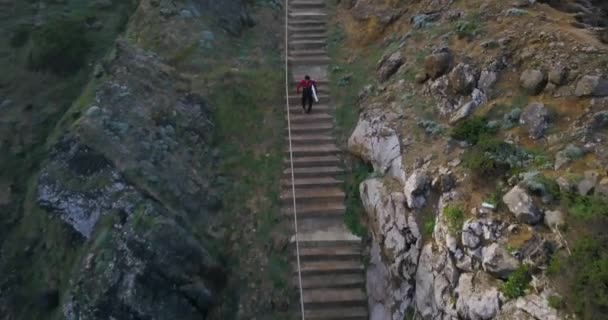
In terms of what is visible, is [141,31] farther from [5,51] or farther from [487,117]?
[487,117]

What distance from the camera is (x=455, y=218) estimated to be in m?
9.85

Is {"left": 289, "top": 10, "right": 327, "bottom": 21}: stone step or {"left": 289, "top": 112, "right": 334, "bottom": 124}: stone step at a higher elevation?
{"left": 289, "top": 10, "right": 327, "bottom": 21}: stone step

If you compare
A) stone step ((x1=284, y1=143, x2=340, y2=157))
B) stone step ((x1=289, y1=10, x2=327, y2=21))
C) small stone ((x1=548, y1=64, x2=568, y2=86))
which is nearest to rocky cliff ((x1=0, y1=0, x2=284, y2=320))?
stone step ((x1=284, y1=143, x2=340, y2=157))

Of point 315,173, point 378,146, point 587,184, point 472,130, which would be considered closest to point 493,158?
point 472,130

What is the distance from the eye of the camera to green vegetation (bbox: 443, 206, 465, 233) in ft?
31.9

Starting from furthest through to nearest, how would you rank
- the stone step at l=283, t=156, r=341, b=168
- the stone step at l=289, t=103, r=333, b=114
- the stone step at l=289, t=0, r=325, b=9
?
the stone step at l=289, t=0, r=325, b=9, the stone step at l=289, t=103, r=333, b=114, the stone step at l=283, t=156, r=341, b=168

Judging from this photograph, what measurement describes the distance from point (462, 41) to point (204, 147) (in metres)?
7.91

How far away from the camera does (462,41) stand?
13656mm

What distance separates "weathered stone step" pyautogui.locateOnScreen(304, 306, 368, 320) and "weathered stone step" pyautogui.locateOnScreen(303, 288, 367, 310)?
0.11m

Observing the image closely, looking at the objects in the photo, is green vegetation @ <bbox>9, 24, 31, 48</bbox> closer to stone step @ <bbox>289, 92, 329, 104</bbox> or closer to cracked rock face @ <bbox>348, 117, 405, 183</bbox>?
stone step @ <bbox>289, 92, 329, 104</bbox>

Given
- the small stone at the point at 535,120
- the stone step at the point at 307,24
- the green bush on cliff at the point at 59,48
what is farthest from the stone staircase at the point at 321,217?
the green bush on cliff at the point at 59,48

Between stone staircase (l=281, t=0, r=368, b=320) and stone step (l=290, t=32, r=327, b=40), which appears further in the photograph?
stone step (l=290, t=32, r=327, b=40)

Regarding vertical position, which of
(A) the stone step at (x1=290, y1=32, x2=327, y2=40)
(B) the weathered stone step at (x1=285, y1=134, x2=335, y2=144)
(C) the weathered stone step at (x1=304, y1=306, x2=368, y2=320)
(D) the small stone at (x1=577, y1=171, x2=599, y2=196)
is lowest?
(C) the weathered stone step at (x1=304, y1=306, x2=368, y2=320)

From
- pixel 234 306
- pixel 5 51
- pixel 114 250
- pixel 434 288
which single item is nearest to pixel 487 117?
pixel 434 288
